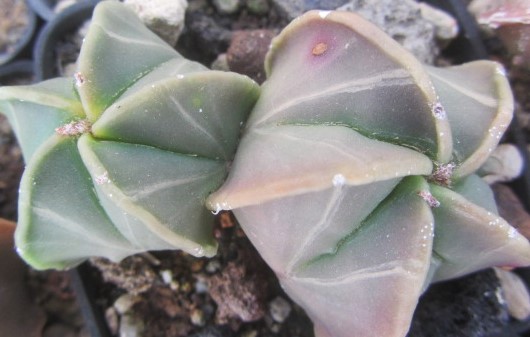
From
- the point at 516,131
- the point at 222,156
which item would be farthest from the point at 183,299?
the point at 516,131

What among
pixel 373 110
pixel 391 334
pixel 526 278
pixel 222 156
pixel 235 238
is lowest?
pixel 526 278

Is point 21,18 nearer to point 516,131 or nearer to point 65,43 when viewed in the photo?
point 65,43

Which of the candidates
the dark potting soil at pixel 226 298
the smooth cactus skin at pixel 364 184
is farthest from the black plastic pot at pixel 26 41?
the smooth cactus skin at pixel 364 184

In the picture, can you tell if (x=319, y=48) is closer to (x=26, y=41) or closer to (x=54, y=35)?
(x=54, y=35)

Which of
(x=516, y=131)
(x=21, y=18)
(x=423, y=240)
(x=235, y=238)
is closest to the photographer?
(x=423, y=240)

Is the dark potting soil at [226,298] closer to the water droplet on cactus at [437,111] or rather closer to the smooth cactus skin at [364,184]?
the smooth cactus skin at [364,184]

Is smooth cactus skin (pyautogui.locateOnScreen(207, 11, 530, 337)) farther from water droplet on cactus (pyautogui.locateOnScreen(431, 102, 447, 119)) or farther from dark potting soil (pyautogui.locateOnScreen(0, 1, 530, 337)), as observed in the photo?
dark potting soil (pyautogui.locateOnScreen(0, 1, 530, 337))
